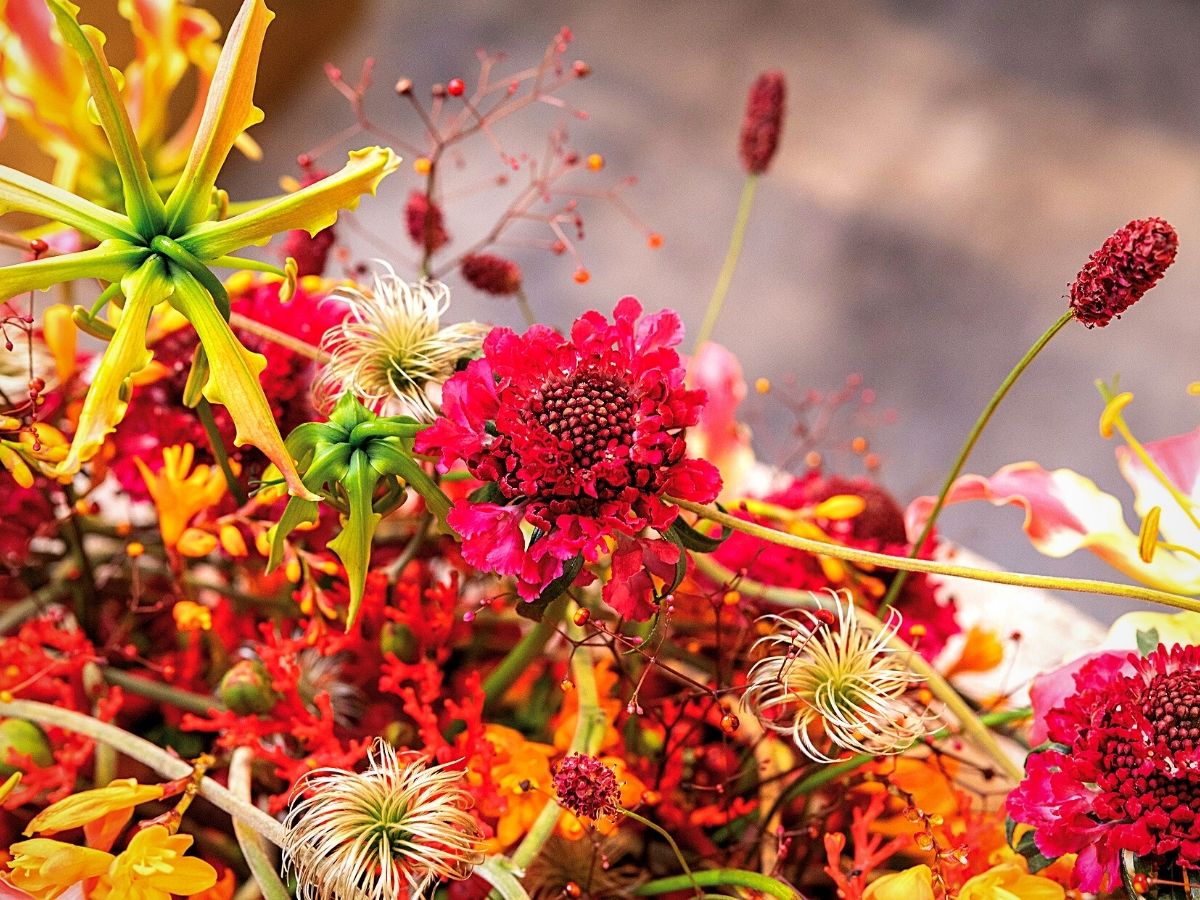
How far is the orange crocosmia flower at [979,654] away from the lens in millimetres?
551

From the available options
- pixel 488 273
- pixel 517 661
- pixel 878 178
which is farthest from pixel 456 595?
pixel 878 178

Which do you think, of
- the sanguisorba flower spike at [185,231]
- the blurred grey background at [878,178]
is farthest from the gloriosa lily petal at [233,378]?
the blurred grey background at [878,178]

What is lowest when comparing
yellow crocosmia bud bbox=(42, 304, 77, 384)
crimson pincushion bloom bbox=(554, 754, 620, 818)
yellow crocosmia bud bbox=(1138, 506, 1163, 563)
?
crimson pincushion bloom bbox=(554, 754, 620, 818)

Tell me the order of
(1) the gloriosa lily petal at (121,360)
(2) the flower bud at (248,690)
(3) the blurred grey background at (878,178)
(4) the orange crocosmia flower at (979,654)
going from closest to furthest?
1. (1) the gloriosa lily petal at (121,360)
2. (2) the flower bud at (248,690)
3. (4) the orange crocosmia flower at (979,654)
4. (3) the blurred grey background at (878,178)

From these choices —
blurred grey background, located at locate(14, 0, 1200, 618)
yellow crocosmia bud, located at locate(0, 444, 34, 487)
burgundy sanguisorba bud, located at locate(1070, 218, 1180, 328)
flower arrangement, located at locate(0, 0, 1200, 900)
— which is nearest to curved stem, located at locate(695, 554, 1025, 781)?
flower arrangement, located at locate(0, 0, 1200, 900)

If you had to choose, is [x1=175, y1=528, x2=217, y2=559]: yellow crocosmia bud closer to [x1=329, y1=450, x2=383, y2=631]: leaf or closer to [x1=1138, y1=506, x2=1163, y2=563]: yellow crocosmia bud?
[x1=329, y1=450, x2=383, y2=631]: leaf

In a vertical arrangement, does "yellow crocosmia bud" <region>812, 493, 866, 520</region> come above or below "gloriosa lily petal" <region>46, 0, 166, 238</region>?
above

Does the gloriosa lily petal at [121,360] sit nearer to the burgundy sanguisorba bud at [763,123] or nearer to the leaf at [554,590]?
the leaf at [554,590]

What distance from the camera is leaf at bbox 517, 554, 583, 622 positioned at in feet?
1.06

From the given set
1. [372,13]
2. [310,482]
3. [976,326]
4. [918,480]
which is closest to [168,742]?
[310,482]

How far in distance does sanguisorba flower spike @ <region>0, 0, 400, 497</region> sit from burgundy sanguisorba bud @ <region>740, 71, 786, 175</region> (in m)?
0.31

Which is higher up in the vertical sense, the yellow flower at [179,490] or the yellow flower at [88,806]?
the yellow flower at [179,490]

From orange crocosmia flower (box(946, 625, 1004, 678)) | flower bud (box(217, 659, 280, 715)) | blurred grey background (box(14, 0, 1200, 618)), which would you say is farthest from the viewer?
blurred grey background (box(14, 0, 1200, 618))

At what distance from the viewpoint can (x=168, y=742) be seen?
51cm
